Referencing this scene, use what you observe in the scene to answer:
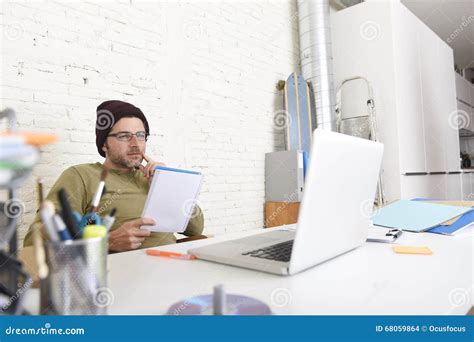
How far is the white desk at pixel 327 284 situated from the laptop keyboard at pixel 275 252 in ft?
0.23

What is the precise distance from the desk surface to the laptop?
1.1 inches

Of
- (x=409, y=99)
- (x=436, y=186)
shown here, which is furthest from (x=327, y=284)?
(x=436, y=186)

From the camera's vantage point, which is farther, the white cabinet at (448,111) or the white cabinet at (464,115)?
the white cabinet at (464,115)

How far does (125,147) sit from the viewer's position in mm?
1710

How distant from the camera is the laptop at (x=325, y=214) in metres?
0.63

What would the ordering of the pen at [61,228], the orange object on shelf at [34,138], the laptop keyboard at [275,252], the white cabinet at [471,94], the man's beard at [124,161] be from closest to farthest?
the orange object on shelf at [34,138] → the pen at [61,228] → the laptop keyboard at [275,252] → the man's beard at [124,161] → the white cabinet at [471,94]

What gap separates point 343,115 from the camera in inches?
140

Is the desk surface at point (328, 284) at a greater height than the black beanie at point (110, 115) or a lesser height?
lesser

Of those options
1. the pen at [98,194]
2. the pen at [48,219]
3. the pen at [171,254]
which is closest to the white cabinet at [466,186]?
the pen at [171,254]

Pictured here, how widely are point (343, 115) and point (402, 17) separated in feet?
3.51

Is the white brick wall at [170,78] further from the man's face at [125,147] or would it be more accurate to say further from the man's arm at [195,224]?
the man's arm at [195,224]

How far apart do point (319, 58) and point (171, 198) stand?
255 centimetres
